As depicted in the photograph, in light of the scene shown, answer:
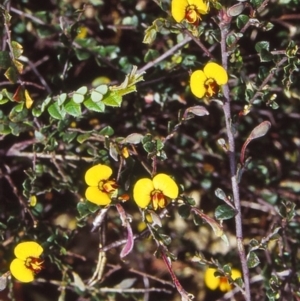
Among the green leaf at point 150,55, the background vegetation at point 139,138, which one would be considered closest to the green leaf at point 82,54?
the background vegetation at point 139,138

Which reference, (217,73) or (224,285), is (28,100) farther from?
(224,285)

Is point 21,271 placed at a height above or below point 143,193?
below

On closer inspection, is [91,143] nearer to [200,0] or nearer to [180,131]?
[180,131]

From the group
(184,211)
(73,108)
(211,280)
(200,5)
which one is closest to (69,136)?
(73,108)

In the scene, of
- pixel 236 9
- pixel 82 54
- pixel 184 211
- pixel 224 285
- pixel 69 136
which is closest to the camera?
pixel 236 9

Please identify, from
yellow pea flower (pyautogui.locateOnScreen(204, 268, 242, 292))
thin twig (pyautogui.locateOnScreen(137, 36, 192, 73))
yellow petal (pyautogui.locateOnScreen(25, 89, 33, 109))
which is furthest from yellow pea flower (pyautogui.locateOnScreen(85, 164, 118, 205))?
yellow pea flower (pyautogui.locateOnScreen(204, 268, 242, 292))

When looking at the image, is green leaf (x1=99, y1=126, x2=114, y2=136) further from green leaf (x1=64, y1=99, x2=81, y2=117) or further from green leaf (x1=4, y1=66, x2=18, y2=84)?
green leaf (x1=4, y1=66, x2=18, y2=84)

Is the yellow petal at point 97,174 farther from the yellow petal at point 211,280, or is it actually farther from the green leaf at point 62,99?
the yellow petal at point 211,280
